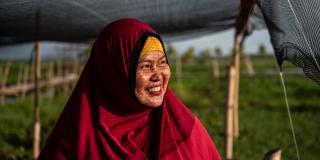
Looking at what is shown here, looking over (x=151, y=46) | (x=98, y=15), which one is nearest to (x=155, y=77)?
(x=151, y=46)

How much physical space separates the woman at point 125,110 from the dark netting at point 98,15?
665mm

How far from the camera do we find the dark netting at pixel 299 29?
1.79 metres

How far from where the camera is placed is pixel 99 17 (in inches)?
118

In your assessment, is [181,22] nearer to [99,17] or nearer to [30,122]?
[99,17]

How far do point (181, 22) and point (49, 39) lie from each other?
4.23 ft

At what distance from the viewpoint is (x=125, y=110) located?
1938mm

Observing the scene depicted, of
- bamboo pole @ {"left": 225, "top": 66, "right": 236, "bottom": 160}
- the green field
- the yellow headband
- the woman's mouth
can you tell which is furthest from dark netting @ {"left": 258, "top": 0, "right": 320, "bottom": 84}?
bamboo pole @ {"left": 225, "top": 66, "right": 236, "bottom": 160}

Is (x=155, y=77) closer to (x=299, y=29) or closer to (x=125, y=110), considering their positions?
(x=125, y=110)

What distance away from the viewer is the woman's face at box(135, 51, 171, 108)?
5.80 ft

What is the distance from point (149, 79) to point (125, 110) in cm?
26

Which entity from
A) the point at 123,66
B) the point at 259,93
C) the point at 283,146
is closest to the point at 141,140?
the point at 123,66

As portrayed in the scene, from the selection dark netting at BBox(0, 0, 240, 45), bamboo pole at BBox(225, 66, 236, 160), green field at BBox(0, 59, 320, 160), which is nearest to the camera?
dark netting at BBox(0, 0, 240, 45)

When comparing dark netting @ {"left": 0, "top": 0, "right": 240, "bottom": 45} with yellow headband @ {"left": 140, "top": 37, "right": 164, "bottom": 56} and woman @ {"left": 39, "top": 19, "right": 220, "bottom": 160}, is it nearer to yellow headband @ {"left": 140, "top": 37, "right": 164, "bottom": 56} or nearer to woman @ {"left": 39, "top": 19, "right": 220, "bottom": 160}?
woman @ {"left": 39, "top": 19, "right": 220, "bottom": 160}

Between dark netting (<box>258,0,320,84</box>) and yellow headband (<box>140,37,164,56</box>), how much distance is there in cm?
63
